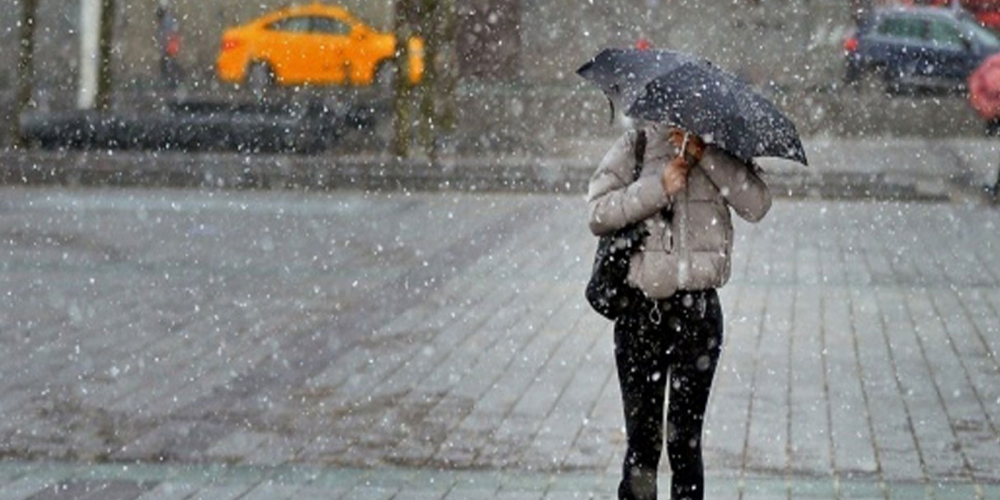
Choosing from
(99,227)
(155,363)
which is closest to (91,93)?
(99,227)

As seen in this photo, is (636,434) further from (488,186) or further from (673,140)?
(488,186)

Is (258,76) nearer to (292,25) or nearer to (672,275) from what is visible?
(292,25)

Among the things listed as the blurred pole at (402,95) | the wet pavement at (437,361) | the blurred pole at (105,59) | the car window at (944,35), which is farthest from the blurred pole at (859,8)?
the wet pavement at (437,361)

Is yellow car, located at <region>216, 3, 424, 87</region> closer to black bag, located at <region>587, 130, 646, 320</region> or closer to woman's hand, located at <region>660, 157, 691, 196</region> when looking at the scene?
black bag, located at <region>587, 130, 646, 320</region>

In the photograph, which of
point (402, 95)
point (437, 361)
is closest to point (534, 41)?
point (402, 95)

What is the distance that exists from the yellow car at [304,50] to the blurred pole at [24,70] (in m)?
9.22

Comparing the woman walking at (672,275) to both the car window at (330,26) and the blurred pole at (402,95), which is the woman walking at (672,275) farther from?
the car window at (330,26)

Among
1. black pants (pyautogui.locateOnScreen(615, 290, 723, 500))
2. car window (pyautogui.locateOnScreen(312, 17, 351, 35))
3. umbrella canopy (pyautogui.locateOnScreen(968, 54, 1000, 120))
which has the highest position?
black pants (pyautogui.locateOnScreen(615, 290, 723, 500))

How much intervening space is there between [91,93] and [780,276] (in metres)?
17.3

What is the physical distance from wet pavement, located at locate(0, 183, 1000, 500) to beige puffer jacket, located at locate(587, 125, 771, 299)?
1.71 metres

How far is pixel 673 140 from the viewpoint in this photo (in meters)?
6.97

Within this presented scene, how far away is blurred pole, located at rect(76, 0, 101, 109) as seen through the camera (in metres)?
31.2

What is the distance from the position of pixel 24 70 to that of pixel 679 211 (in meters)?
20.4

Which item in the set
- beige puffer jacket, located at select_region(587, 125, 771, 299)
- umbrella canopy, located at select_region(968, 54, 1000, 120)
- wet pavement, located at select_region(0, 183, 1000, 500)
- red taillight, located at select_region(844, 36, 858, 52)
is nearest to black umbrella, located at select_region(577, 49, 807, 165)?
beige puffer jacket, located at select_region(587, 125, 771, 299)
